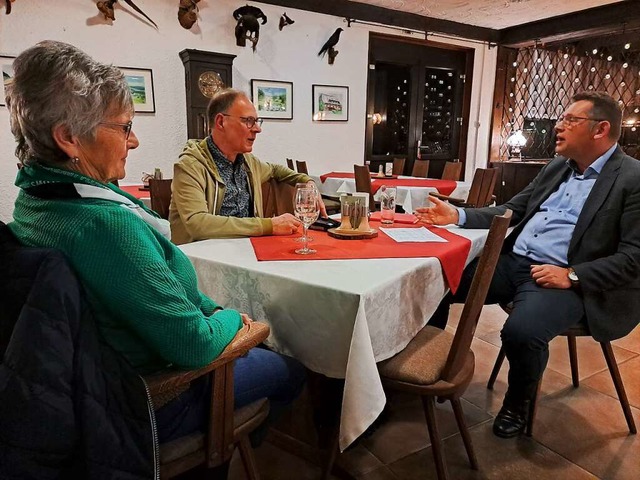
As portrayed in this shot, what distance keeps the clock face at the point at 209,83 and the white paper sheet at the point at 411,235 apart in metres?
3.71

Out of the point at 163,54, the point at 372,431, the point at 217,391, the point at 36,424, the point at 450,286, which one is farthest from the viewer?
the point at 163,54

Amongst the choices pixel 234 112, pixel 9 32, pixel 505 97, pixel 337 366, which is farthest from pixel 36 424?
pixel 505 97

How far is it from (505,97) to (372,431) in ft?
22.9

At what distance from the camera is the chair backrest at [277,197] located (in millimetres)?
2414

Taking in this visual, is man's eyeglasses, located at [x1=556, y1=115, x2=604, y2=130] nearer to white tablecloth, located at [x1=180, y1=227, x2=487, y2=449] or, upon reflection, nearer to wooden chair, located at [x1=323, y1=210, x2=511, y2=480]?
wooden chair, located at [x1=323, y1=210, x2=511, y2=480]

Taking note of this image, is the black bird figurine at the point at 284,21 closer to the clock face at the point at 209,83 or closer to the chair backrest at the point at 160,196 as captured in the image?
the clock face at the point at 209,83

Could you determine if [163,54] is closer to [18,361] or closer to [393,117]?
[393,117]

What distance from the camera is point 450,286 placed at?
1593 millimetres

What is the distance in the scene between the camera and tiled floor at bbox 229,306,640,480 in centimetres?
165

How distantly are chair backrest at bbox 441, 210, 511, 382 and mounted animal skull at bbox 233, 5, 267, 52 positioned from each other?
4.71 meters

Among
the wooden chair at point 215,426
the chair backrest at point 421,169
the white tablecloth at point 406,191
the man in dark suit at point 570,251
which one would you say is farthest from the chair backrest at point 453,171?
the wooden chair at point 215,426

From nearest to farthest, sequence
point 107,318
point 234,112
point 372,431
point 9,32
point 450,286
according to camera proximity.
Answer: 1. point 107,318
2. point 450,286
3. point 372,431
4. point 234,112
5. point 9,32

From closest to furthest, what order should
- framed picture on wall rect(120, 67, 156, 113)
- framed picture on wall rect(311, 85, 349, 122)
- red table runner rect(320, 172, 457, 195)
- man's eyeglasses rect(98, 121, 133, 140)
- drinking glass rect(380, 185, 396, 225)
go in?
man's eyeglasses rect(98, 121, 133, 140)
drinking glass rect(380, 185, 396, 225)
red table runner rect(320, 172, 457, 195)
framed picture on wall rect(120, 67, 156, 113)
framed picture on wall rect(311, 85, 349, 122)

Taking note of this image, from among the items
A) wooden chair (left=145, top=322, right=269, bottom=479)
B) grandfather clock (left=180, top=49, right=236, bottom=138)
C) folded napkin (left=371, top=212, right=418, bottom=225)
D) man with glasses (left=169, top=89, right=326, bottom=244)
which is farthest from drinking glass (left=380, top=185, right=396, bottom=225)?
grandfather clock (left=180, top=49, right=236, bottom=138)
